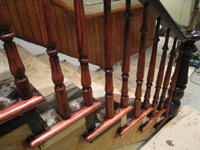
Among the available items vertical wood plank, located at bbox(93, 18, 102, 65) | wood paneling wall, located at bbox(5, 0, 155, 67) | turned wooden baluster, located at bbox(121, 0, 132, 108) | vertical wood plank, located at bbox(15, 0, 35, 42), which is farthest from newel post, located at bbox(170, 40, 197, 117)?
vertical wood plank, located at bbox(15, 0, 35, 42)

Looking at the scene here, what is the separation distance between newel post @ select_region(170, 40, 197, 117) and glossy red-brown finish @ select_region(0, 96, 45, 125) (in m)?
1.13

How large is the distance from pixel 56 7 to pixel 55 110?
1.44 m

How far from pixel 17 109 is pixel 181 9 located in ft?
17.6

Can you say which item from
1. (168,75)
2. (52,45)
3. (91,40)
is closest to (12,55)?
(52,45)

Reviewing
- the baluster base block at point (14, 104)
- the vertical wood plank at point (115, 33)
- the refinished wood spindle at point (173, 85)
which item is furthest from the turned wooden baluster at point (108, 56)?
the vertical wood plank at point (115, 33)

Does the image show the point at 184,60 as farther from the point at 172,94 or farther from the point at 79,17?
the point at 79,17

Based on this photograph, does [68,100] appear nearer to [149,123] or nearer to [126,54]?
[126,54]

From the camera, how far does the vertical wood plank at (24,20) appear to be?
1.54m

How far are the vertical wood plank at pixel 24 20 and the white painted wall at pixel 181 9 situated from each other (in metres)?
4.40

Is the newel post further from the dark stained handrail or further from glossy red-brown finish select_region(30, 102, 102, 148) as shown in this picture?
glossy red-brown finish select_region(30, 102, 102, 148)

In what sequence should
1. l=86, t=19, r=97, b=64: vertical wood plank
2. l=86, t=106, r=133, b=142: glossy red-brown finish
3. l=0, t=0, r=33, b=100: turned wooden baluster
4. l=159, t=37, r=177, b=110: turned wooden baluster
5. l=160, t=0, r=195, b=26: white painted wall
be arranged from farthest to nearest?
l=160, t=0, r=195, b=26: white painted wall
l=86, t=19, r=97, b=64: vertical wood plank
l=159, t=37, r=177, b=110: turned wooden baluster
l=86, t=106, r=133, b=142: glossy red-brown finish
l=0, t=0, r=33, b=100: turned wooden baluster

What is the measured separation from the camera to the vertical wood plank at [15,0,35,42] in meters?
1.54

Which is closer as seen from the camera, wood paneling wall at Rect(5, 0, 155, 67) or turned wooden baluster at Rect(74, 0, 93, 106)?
turned wooden baluster at Rect(74, 0, 93, 106)

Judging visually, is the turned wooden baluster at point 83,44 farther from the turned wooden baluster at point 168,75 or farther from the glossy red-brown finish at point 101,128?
the turned wooden baluster at point 168,75
